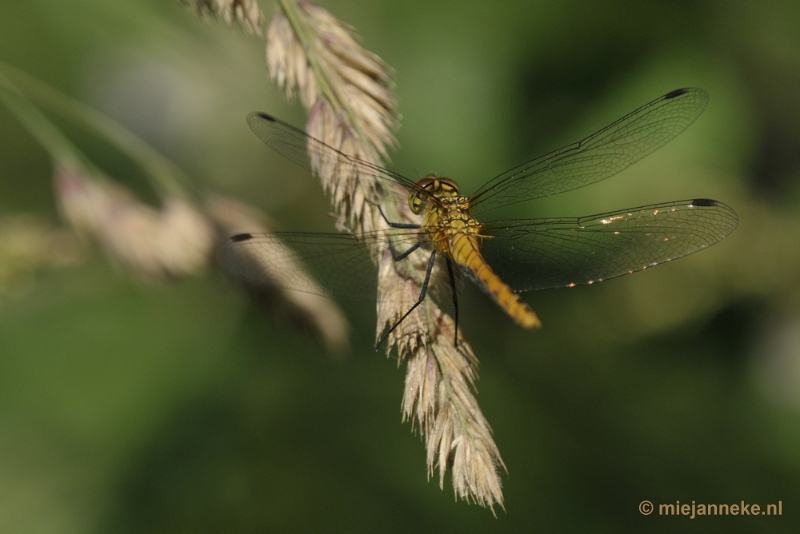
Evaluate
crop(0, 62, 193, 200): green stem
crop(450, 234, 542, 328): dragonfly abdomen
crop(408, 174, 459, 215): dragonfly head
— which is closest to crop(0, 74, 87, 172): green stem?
crop(0, 62, 193, 200): green stem

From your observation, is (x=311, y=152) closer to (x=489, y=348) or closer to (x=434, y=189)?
(x=434, y=189)

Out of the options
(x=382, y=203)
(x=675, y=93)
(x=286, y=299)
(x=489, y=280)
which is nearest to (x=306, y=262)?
(x=286, y=299)

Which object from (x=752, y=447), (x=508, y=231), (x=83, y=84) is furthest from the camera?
(x=83, y=84)

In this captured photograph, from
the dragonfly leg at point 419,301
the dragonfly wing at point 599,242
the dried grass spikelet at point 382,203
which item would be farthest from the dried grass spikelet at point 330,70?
the dragonfly wing at point 599,242

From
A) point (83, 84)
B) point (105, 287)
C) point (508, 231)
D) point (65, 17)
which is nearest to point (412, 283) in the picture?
point (508, 231)

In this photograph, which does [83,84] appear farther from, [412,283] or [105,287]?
[412,283]

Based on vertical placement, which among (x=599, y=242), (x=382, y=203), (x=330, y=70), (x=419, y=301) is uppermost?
(x=330, y=70)

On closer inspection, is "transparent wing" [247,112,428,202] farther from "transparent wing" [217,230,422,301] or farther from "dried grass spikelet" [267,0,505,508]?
"transparent wing" [217,230,422,301]
